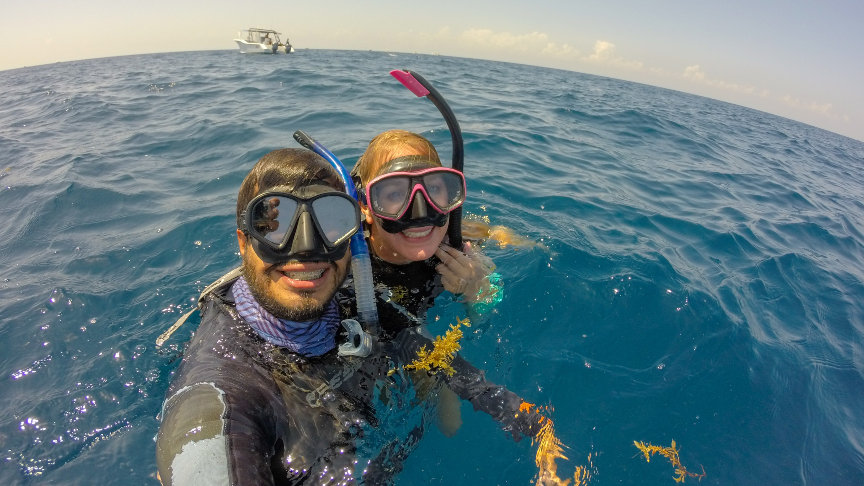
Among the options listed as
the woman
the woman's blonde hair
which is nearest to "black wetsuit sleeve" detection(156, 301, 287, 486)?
the woman

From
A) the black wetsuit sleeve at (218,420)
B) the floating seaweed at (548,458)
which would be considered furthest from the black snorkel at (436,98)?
the black wetsuit sleeve at (218,420)

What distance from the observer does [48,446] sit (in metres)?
2.43

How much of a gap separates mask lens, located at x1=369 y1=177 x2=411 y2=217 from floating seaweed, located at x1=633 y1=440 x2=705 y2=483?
7.27ft

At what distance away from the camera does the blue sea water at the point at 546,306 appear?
2.65m

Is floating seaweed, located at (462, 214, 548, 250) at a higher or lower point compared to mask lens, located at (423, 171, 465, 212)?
lower

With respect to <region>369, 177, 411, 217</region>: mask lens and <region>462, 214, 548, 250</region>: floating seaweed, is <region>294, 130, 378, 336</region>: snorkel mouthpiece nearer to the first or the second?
<region>369, 177, 411, 217</region>: mask lens

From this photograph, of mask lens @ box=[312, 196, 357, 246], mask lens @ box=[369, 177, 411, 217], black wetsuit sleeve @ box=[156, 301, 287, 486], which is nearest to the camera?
black wetsuit sleeve @ box=[156, 301, 287, 486]

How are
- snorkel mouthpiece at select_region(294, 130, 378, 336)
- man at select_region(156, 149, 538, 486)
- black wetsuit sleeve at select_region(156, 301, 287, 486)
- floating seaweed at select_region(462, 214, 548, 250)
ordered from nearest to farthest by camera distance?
1. black wetsuit sleeve at select_region(156, 301, 287, 486)
2. man at select_region(156, 149, 538, 486)
3. snorkel mouthpiece at select_region(294, 130, 378, 336)
4. floating seaweed at select_region(462, 214, 548, 250)

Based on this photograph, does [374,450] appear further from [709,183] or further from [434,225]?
[709,183]

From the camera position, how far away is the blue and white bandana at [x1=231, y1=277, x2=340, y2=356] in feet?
6.22

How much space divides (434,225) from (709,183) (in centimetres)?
848

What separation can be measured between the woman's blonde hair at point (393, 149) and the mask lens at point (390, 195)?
0.64ft

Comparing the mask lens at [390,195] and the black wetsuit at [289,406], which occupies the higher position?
the mask lens at [390,195]

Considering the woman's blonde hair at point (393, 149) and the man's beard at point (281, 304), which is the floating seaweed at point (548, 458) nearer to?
the man's beard at point (281, 304)
